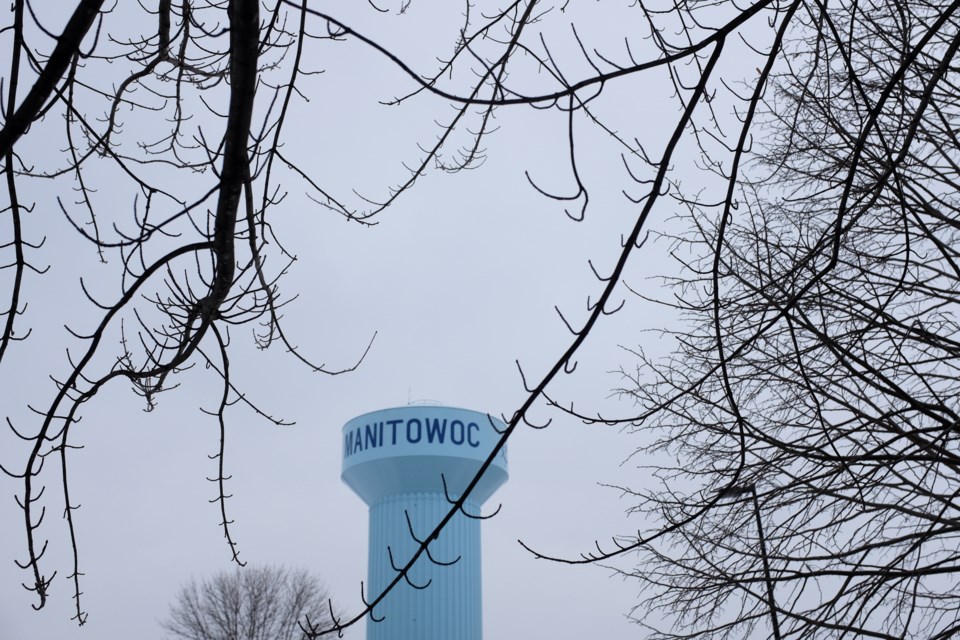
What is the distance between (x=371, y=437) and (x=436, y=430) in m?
1.04

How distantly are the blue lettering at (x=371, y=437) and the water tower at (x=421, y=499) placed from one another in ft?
0.05

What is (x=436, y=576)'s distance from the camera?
15039mm

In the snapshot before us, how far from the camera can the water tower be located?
49.7 ft

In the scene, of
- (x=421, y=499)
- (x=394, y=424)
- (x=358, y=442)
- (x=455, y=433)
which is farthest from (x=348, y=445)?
(x=455, y=433)

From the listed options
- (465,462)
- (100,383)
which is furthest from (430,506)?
(100,383)

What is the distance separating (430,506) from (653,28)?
535 inches

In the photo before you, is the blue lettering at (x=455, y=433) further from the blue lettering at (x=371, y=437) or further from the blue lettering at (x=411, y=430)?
the blue lettering at (x=371, y=437)

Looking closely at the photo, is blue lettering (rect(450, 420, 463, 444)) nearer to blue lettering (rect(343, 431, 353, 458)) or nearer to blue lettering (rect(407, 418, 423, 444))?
blue lettering (rect(407, 418, 423, 444))

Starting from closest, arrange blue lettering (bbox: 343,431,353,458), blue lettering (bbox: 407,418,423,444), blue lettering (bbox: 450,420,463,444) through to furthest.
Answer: blue lettering (bbox: 407,418,423,444) → blue lettering (bbox: 450,420,463,444) → blue lettering (bbox: 343,431,353,458)

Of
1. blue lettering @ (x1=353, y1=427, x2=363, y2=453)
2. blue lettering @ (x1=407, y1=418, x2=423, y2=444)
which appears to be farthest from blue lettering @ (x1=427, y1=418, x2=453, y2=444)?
blue lettering @ (x1=353, y1=427, x2=363, y2=453)

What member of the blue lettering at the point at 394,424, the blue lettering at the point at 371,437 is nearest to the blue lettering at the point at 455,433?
the blue lettering at the point at 394,424

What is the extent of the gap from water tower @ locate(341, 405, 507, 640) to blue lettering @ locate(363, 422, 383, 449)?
2 cm

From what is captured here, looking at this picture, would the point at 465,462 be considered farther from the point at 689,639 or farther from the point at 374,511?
the point at 689,639

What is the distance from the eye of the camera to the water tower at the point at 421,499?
15141 mm
